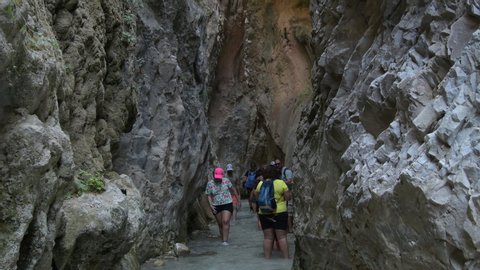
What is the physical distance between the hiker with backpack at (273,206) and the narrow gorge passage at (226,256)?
1.44ft

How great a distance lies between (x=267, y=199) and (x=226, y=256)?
5.90 ft

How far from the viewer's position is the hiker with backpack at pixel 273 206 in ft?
28.6

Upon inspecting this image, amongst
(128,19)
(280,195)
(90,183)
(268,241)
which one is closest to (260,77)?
(268,241)

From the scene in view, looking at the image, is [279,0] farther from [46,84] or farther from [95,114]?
[46,84]

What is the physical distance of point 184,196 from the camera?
1202cm

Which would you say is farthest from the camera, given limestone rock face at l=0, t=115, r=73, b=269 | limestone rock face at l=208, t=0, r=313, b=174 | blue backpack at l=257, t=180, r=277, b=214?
limestone rock face at l=208, t=0, r=313, b=174

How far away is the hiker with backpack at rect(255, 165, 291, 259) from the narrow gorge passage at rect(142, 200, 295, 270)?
438mm

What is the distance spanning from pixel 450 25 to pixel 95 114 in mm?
3795

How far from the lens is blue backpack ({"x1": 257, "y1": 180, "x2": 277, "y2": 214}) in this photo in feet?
28.5

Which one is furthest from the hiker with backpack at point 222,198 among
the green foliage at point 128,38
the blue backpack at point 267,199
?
the green foliage at point 128,38

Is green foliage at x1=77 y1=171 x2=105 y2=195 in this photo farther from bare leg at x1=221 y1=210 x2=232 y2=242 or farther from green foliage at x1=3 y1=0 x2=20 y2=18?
bare leg at x1=221 y1=210 x2=232 y2=242

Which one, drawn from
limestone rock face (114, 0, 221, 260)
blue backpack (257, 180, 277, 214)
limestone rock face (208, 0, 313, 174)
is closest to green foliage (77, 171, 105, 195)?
limestone rock face (114, 0, 221, 260)

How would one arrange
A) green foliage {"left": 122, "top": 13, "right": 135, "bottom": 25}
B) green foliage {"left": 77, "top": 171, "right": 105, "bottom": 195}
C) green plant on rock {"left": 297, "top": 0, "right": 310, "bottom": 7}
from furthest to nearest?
1. green plant on rock {"left": 297, "top": 0, "right": 310, "bottom": 7}
2. green foliage {"left": 122, "top": 13, "right": 135, "bottom": 25}
3. green foliage {"left": 77, "top": 171, "right": 105, "bottom": 195}

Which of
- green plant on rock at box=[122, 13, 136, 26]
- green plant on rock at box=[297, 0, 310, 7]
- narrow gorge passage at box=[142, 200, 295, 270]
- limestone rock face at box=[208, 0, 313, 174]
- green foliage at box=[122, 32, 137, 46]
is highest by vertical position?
green plant on rock at box=[297, 0, 310, 7]
